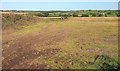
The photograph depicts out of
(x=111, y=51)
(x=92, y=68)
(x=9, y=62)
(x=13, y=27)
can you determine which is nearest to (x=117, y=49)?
(x=111, y=51)

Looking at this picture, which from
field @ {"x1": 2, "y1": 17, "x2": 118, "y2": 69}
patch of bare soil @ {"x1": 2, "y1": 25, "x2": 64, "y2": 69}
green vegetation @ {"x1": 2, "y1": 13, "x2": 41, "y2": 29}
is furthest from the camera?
green vegetation @ {"x1": 2, "y1": 13, "x2": 41, "y2": 29}

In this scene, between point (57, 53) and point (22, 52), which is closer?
point (57, 53)

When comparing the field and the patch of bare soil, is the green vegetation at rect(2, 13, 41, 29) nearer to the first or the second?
the patch of bare soil

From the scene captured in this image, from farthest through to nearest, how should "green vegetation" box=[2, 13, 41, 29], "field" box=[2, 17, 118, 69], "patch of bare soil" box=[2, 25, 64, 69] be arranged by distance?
"green vegetation" box=[2, 13, 41, 29]
"patch of bare soil" box=[2, 25, 64, 69]
"field" box=[2, 17, 118, 69]

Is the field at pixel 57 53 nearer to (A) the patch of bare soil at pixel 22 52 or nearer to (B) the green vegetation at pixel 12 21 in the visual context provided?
(A) the patch of bare soil at pixel 22 52

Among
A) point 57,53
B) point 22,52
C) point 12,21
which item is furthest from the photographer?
point 12,21

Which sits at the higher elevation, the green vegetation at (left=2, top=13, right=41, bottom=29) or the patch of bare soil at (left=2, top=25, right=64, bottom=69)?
the green vegetation at (left=2, top=13, right=41, bottom=29)

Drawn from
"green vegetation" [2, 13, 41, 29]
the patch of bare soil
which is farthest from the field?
"green vegetation" [2, 13, 41, 29]

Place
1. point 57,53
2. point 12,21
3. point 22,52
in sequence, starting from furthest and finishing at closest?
point 12,21 < point 22,52 < point 57,53

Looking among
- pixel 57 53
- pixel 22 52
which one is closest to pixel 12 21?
pixel 22 52

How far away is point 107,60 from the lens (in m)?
12.4

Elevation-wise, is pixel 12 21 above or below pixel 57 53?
above

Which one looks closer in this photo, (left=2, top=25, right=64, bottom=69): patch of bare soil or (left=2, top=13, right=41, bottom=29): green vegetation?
(left=2, top=25, right=64, bottom=69): patch of bare soil

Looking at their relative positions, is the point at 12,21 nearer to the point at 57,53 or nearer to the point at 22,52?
the point at 22,52
